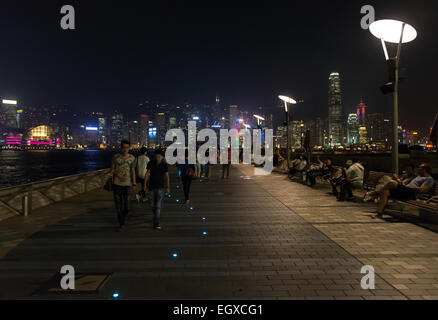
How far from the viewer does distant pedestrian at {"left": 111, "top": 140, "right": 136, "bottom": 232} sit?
6840 mm

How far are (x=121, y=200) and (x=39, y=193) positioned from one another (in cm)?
418

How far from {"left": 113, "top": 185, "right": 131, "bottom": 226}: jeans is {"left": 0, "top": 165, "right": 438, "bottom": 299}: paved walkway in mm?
327

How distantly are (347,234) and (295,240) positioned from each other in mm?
1174

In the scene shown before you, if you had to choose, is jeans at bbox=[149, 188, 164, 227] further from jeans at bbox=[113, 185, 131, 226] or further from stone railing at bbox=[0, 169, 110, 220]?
stone railing at bbox=[0, 169, 110, 220]

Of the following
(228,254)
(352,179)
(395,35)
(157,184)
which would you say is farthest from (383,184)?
(157,184)

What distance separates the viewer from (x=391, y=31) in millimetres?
8297

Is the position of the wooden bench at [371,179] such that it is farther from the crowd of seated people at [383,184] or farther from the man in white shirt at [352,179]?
the man in white shirt at [352,179]

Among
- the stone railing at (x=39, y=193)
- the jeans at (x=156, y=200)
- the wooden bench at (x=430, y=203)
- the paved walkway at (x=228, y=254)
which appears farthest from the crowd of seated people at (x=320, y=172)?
the jeans at (x=156, y=200)

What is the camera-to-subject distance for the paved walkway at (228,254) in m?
3.96

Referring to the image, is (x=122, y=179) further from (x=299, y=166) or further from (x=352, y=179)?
(x=299, y=166)

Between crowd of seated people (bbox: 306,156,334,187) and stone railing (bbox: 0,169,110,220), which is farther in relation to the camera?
crowd of seated people (bbox: 306,156,334,187)

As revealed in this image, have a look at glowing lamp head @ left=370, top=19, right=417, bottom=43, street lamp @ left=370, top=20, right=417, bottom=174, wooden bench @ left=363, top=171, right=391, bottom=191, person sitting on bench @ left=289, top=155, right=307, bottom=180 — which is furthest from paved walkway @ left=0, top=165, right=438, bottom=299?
person sitting on bench @ left=289, top=155, right=307, bottom=180

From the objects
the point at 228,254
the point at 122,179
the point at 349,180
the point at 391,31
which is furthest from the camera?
the point at 349,180

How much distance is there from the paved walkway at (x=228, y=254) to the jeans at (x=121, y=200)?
327mm
